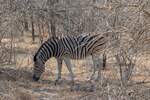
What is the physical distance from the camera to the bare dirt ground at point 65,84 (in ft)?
22.1

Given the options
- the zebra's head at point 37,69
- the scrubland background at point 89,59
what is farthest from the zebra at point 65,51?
the scrubland background at point 89,59

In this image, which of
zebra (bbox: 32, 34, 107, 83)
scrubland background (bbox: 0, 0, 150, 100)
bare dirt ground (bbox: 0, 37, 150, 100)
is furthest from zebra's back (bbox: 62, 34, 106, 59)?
bare dirt ground (bbox: 0, 37, 150, 100)

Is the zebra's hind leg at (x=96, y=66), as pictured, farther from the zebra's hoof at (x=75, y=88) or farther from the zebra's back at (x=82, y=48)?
the zebra's hoof at (x=75, y=88)

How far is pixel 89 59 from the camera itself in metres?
13.2

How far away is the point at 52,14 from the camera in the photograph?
1191 cm

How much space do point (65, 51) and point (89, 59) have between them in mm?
1642

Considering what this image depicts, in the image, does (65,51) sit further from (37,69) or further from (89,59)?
(89,59)

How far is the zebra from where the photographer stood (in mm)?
11508

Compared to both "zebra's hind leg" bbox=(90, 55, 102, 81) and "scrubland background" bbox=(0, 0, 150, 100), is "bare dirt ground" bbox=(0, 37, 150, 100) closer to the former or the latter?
"scrubland background" bbox=(0, 0, 150, 100)

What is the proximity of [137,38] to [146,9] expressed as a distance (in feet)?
1.19

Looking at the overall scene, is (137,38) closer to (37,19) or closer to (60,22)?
(37,19)

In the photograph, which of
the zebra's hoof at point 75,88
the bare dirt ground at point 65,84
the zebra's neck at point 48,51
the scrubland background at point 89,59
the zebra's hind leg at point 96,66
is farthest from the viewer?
the zebra's neck at point 48,51

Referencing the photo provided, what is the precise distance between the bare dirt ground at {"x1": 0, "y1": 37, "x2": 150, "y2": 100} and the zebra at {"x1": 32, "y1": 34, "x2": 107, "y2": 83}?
1.08ft

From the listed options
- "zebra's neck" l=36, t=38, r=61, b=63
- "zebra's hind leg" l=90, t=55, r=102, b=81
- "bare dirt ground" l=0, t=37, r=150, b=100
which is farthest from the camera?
"zebra's neck" l=36, t=38, r=61, b=63
